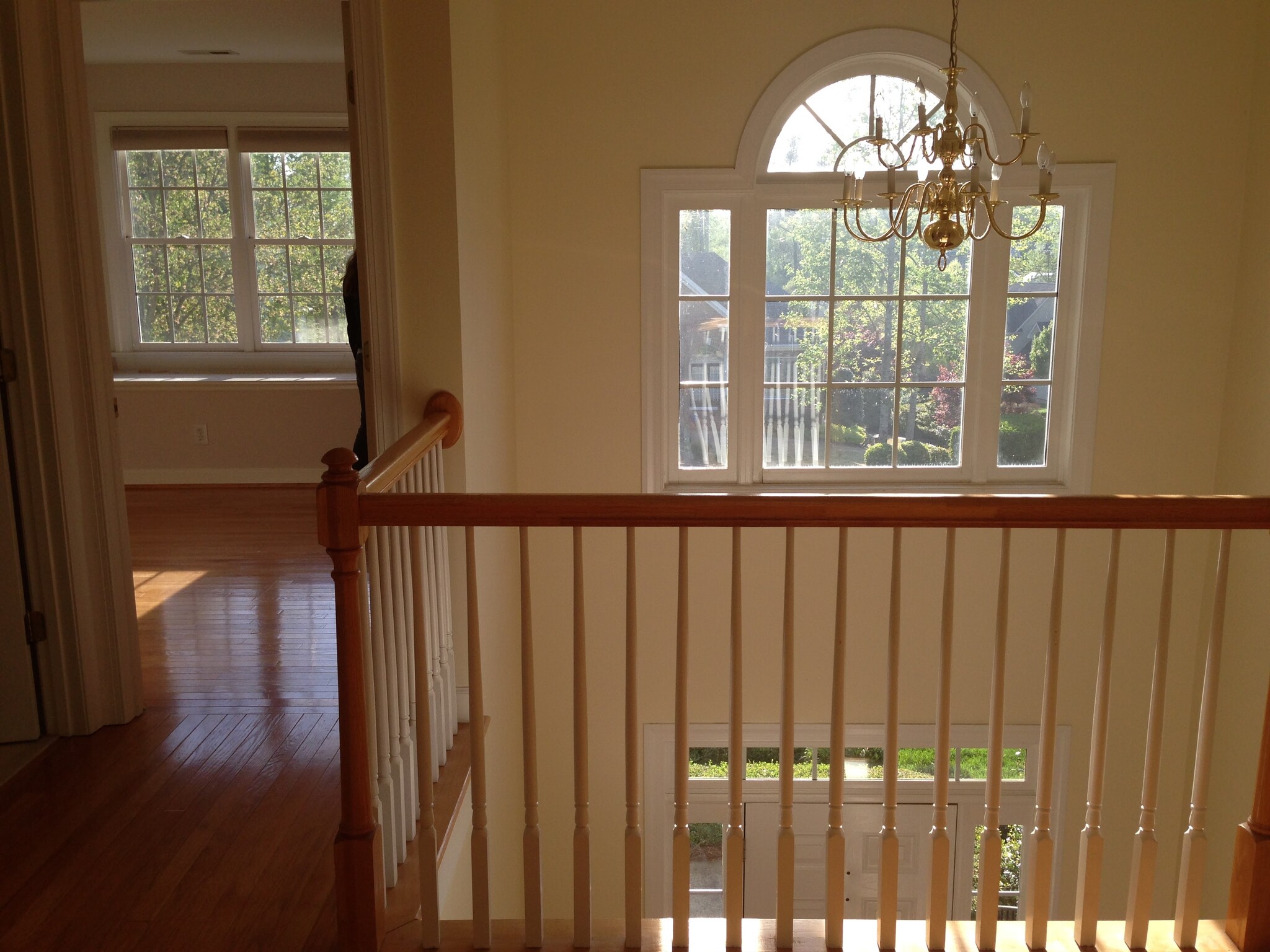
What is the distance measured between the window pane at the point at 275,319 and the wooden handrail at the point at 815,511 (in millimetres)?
5267

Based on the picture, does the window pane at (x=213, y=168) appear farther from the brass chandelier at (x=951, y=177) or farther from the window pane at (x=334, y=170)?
the brass chandelier at (x=951, y=177)

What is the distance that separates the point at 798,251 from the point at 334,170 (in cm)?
345

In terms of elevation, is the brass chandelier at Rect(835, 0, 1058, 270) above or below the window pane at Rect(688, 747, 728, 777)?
above

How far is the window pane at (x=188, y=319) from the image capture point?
6.74 metres

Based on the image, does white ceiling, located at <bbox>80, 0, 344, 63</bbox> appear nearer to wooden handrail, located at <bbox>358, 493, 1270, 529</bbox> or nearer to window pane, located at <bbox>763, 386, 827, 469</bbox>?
window pane, located at <bbox>763, 386, 827, 469</bbox>

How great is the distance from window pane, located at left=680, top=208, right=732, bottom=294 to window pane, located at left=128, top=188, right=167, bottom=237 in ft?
13.0

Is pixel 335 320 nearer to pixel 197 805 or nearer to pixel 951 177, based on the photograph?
pixel 197 805

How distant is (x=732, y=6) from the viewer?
422 centimetres

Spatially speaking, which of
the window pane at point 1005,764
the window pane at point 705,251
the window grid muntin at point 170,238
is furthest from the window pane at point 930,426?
the window grid muntin at point 170,238

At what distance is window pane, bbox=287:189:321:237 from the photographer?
6.61 meters

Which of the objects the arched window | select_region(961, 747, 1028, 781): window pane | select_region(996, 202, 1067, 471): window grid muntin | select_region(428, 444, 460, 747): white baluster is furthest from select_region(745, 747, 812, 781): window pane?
select_region(428, 444, 460, 747): white baluster

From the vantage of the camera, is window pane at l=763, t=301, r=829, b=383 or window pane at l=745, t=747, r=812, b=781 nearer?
window pane at l=763, t=301, r=829, b=383

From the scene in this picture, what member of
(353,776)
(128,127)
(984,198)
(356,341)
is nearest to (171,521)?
(128,127)

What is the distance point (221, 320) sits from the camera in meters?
6.77
